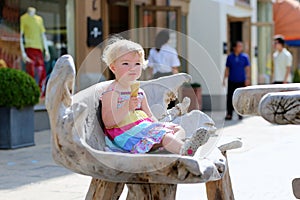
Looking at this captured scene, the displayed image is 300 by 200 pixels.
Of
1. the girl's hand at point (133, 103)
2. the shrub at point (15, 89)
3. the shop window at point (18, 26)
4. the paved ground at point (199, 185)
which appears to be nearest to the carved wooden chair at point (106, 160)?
the girl's hand at point (133, 103)

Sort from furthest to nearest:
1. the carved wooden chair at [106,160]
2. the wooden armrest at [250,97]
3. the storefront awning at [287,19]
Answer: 1. the storefront awning at [287,19]
2. the carved wooden chair at [106,160]
3. the wooden armrest at [250,97]

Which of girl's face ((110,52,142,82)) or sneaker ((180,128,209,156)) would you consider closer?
sneaker ((180,128,209,156))

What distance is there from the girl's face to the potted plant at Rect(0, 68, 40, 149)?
4660 millimetres

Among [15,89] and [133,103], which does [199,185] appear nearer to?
[133,103]

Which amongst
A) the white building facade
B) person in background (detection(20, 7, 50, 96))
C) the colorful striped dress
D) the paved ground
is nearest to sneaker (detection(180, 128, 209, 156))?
the colorful striped dress

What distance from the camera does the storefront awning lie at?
2325cm

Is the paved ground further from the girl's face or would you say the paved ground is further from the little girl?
the girl's face

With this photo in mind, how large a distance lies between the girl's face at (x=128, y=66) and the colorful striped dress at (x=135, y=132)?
0.30ft

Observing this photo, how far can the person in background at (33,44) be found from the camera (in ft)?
34.6

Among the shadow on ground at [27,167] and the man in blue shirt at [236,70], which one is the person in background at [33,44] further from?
the man in blue shirt at [236,70]

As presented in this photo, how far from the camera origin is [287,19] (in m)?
23.4

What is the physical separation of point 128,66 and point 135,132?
34 centimetres

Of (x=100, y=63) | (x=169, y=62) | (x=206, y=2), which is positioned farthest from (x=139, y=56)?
(x=206, y=2)

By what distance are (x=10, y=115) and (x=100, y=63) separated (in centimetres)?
446
